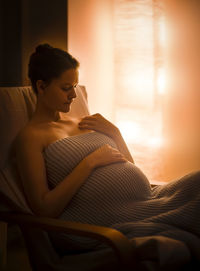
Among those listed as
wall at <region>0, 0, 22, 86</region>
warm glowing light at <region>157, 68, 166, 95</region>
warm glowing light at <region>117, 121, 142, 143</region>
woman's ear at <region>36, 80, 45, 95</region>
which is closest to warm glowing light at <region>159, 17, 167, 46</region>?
warm glowing light at <region>157, 68, 166, 95</region>

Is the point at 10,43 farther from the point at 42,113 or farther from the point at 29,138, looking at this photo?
the point at 29,138

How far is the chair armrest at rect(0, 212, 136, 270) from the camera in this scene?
1014 millimetres

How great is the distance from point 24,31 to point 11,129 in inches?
58.5

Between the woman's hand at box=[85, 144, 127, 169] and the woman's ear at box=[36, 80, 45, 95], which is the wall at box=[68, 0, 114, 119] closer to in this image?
the woman's ear at box=[36, 80, 45, 95]

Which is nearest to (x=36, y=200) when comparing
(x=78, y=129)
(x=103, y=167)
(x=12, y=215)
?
(x=12, y=215)

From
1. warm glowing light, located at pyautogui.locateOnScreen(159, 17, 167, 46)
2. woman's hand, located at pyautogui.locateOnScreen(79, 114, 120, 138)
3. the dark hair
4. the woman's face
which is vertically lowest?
woman's hand, located at pyautogui.locateOnScreen(79, 114, 120, 138)

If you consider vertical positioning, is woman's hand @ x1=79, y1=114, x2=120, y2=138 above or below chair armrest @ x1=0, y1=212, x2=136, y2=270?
above

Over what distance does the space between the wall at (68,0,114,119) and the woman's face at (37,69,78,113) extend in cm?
110

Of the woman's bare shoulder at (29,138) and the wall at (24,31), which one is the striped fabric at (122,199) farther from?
the wall at (24,31)

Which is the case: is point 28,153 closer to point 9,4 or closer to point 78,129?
point 78,129

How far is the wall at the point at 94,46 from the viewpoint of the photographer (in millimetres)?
2590

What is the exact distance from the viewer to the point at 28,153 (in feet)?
4.47

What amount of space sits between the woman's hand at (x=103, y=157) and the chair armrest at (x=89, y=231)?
28 centimetres

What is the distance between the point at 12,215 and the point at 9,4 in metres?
2.04
